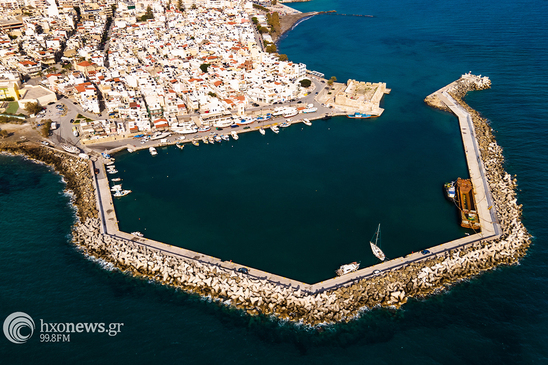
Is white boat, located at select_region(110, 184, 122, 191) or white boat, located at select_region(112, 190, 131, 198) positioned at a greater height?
white boat, located at select_region(110, 184, 122, 191)

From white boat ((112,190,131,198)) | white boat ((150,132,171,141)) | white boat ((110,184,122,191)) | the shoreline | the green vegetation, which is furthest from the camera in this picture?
the green vegetation

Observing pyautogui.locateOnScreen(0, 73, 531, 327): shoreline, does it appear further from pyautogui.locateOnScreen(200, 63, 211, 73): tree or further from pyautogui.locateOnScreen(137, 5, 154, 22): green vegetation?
pyautogui.locateOnScreen(137, 5, 154, 22): green vegetation

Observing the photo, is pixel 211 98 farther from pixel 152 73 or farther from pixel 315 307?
pixel 315 307

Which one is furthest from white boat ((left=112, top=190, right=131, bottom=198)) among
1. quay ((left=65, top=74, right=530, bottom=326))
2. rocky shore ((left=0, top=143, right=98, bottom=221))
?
quay ((left=65, top=74, right=530, bottom=326))

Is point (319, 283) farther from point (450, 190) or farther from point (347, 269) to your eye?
point (450, 190)

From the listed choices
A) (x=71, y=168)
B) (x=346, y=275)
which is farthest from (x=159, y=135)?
(x=346, y=275)

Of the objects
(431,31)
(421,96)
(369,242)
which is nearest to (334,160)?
(369,242)
